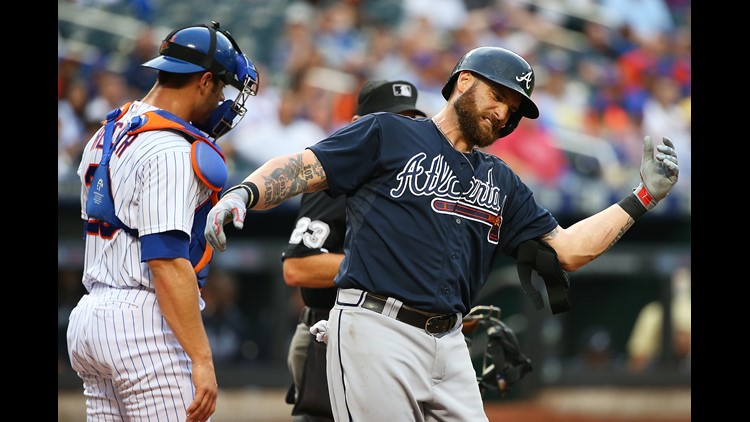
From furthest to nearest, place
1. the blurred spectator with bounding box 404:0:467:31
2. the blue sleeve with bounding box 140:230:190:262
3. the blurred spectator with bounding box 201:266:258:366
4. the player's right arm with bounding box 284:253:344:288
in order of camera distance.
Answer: the blurred spectator with bounding box 404:0:467:31 → the blurred spectator with bounding box 201:266:258:366 → the player's right arm with bounding box 284:253:344:288 → the blue sleeve with bounding box 140:230:190:262

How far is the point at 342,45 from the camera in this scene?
10867 mm

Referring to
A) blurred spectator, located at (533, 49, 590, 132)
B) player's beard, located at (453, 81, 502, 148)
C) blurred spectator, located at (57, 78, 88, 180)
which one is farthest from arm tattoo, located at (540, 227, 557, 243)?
blurred spectator, located at (533, 49, 590, 132)

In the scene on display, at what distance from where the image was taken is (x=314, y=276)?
4.18 metres

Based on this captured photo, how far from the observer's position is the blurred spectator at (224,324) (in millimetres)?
8906

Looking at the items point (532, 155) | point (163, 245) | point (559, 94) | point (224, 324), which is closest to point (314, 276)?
point (163, 245)

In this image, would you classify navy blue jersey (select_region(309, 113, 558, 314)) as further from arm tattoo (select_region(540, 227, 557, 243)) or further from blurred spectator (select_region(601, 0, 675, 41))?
blurred spectator (select_region(601, 0, 675, 41))

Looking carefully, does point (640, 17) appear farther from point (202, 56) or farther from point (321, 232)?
point (202, 56)

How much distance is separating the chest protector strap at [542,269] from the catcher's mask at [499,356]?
610 millimetres

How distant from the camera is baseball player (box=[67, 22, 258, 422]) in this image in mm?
3184

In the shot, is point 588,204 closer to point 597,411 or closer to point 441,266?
point 597,411

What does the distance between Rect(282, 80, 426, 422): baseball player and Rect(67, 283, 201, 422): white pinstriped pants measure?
0.97m

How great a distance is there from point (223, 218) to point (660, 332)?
25.7ft
